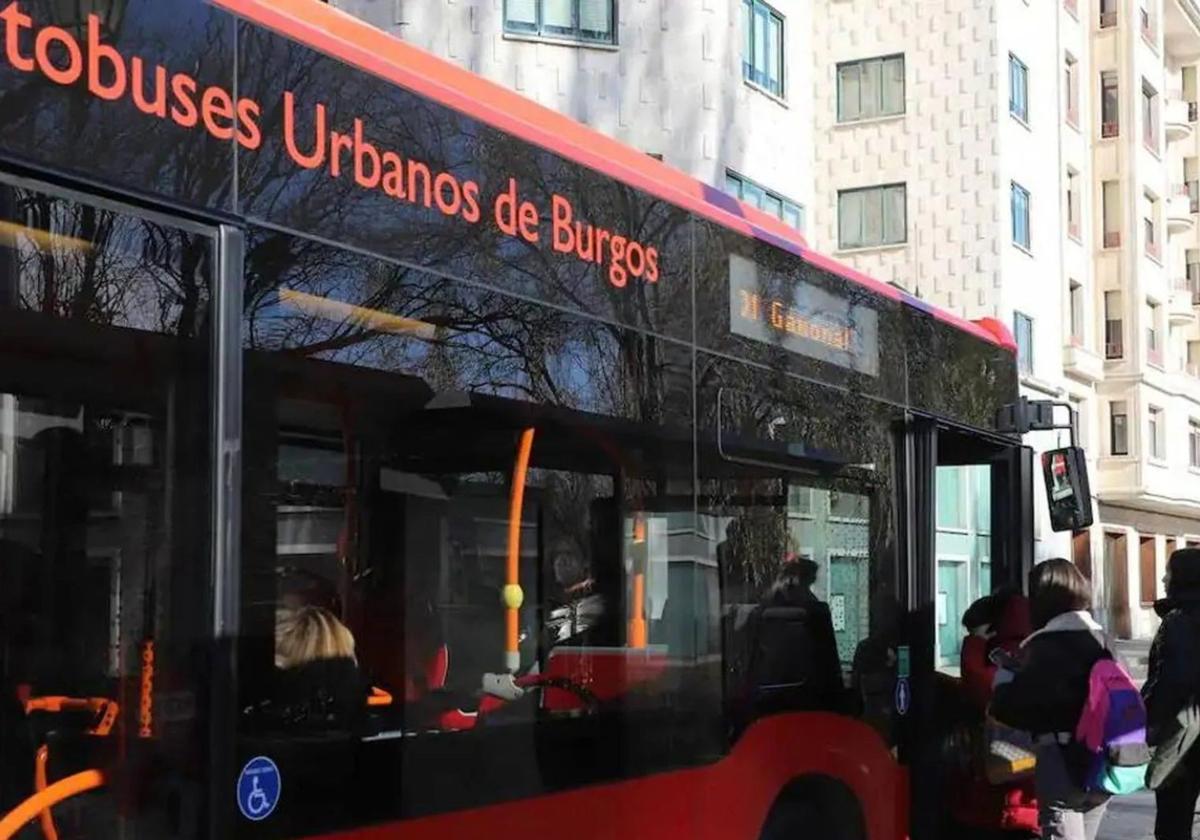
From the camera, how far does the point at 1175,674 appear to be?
6.48m

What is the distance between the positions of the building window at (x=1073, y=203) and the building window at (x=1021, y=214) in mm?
4414

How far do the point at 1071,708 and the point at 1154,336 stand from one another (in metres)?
38.6

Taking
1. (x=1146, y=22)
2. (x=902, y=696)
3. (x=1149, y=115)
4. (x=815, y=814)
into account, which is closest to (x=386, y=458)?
(x=815, y=814)

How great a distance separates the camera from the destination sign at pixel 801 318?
4766mm

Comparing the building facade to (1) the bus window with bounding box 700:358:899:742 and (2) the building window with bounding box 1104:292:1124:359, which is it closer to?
(2) the building window with bounding box 1104:292:1124:359

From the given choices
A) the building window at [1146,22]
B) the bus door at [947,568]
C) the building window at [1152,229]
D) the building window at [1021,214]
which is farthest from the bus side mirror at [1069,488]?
the building window at [1146,22]

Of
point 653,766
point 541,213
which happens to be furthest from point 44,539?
point 653,766

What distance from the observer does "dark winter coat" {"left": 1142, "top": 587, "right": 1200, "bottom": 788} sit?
635 centimetres

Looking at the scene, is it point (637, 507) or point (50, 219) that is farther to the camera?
point (637, 507)

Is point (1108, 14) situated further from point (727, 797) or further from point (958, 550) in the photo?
point (727, 797)

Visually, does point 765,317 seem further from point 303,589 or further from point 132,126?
point 132,126

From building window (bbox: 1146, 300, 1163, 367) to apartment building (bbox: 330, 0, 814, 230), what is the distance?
70.3 ft

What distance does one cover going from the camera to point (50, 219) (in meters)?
2.59

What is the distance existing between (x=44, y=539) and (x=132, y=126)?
30.0 inches
